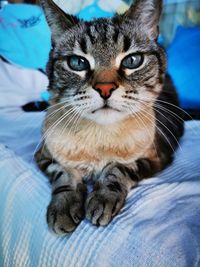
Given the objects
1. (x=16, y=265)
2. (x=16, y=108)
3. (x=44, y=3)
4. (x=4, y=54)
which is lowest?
(x=16, y=265)

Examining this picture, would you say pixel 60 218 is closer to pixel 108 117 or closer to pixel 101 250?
pixel 101 250

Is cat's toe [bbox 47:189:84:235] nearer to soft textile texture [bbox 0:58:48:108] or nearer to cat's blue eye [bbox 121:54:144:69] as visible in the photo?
cat's blue eye [bbox 121:54:144:69]

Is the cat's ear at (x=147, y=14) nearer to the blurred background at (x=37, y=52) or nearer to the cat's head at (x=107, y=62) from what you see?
the cat's head at (x=107, y=62)

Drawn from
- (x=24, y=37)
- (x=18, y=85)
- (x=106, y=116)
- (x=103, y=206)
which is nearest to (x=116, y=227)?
(x=103, y=206)

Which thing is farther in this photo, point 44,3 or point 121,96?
point 44,3


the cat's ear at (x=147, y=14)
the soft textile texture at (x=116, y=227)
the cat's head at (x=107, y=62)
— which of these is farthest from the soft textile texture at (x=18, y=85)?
the cat's ear at (x=147, y=14)

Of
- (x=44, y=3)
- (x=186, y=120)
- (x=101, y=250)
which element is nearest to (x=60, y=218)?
(x=101, y=250)

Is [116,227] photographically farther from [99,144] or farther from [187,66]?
[187,66]

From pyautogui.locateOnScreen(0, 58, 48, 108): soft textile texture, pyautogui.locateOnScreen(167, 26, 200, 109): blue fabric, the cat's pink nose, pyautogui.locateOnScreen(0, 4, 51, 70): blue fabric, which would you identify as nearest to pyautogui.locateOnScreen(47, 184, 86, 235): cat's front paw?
the cat's pink nose
